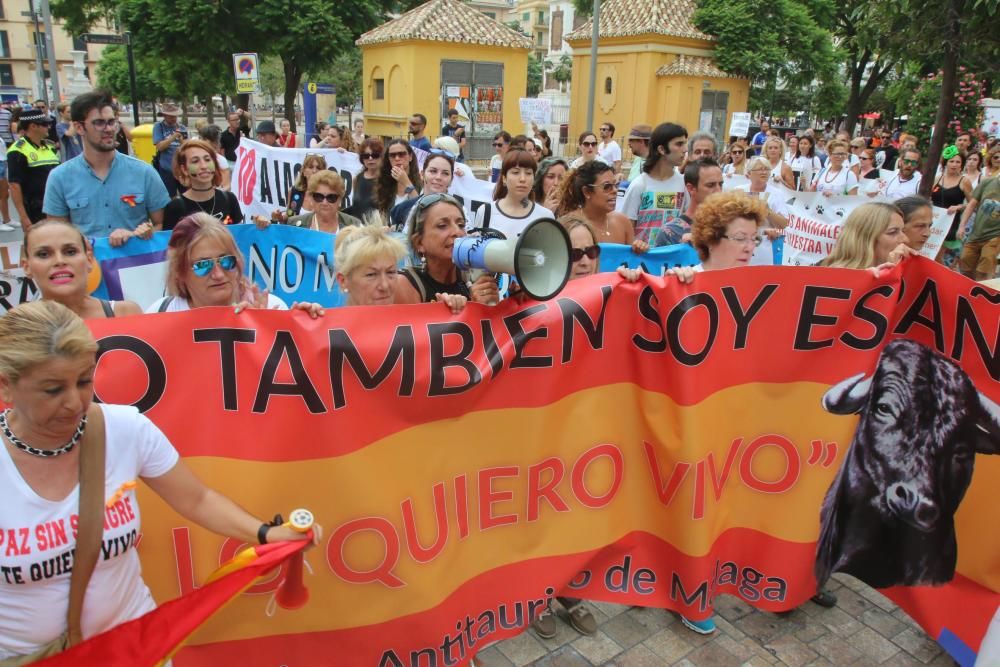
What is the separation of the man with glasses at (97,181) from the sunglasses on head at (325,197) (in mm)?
1059

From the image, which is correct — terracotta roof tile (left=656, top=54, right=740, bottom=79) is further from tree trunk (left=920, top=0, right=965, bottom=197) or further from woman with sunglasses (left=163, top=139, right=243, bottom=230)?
woman with sunglasses (left=163, top=139, right=243, bottom=230)

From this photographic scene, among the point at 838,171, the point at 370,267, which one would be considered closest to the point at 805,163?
the point at 838,171

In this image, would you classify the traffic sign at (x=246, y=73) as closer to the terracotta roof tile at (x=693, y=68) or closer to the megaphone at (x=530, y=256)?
the megaphone at (x=530, y=256)

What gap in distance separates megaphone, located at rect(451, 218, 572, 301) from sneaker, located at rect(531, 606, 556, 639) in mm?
1454

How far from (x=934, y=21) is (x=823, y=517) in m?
5.76

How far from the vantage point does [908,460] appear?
116 inches

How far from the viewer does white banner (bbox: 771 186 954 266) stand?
596 cm

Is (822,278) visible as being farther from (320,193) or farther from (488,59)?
(488,59)

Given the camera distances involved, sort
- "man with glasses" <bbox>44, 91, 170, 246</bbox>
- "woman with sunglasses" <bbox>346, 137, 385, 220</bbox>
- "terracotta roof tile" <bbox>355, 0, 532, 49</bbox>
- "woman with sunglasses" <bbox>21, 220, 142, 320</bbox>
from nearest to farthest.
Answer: "woman with sunglasses" <bbox>21, 220, 142, 320</bbox> → "man with glasses" <bbox>44, 91, 170, 246</bbox> → "woman with sunglasses" <bbox>346, 137, 385, 220</bbox> → "terracotta roof tile" <bbox>355, 0, 532, 49</bbox>

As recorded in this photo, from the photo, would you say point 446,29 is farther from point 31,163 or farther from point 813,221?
point 813,221

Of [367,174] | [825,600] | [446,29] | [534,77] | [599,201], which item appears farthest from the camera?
[534,77]

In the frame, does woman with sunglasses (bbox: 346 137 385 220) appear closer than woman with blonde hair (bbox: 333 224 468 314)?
No

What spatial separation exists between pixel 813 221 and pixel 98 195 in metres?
5.22

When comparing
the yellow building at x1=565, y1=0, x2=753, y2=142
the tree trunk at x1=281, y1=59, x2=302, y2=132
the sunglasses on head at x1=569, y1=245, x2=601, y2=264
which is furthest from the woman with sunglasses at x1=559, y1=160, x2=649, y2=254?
the yellow building at x1=565, y1=0, x2=753, y2=142
